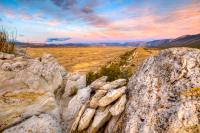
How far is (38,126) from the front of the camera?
1453 cm

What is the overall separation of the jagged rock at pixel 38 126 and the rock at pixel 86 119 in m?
2.09

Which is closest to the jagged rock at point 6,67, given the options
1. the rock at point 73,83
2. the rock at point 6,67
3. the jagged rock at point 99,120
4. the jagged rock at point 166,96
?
the rock at point 6,67

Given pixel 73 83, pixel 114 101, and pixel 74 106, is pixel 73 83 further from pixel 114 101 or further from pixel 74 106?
pixel 114 101

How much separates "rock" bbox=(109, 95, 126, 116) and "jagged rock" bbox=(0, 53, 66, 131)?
4.63m

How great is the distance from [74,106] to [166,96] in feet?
25.9

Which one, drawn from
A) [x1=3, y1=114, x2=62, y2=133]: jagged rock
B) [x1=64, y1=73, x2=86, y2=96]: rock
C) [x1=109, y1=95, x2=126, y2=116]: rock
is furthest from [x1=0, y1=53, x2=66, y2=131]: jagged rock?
[x1=109, y1=95, x2=126, y2=116]: rock

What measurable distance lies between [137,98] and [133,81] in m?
1.84

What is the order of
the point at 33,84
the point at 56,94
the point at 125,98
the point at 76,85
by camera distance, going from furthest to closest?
the point at 76,85 < the point at 56,94 < the point at 33,84 < the point at 125,98

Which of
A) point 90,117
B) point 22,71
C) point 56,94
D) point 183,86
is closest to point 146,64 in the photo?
point 183,86

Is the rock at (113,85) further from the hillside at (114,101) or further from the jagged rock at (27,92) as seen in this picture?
the jagged rock at (27,92)

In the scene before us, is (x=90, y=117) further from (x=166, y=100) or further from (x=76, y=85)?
(x=76, y=85)

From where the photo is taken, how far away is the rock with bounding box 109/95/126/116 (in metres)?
13.1

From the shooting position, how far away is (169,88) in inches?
464

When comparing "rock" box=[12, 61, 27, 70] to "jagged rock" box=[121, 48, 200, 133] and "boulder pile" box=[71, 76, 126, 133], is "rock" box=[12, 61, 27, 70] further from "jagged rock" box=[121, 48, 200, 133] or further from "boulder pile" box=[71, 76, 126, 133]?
"jagged rock" box=[121, 48, 200, 133]
